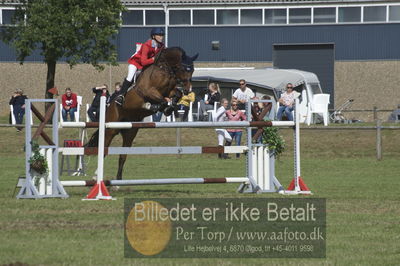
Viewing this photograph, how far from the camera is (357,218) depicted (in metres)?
11.3

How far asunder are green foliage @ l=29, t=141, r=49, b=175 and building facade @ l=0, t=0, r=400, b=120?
38369 mm

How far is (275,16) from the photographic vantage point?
169 ft

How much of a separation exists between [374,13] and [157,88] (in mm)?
37399

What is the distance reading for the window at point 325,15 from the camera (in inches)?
2014

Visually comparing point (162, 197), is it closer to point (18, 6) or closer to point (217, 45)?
point (18, 6)

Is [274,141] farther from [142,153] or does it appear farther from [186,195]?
[142,153]

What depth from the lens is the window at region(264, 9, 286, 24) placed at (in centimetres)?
5159

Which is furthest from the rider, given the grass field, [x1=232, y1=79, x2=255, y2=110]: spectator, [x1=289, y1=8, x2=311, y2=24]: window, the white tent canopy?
[x1=289, y1=8, x2=311, y2=24]: window

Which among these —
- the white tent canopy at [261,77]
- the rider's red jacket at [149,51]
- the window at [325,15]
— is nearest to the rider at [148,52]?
the rider's red jacket at [149,51]

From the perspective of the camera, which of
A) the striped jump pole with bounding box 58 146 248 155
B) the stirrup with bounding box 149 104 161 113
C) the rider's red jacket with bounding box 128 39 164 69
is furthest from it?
the rider's red jacket with bounding box 128 39 164 69

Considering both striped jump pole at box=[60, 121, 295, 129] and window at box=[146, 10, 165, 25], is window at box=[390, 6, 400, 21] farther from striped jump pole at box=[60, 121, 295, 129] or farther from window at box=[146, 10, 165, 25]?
striped jump pole at box=[60, 121, 295, 129]

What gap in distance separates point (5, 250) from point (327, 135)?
2335cm

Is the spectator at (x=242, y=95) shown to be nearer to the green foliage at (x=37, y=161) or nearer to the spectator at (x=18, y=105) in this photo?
the spectator at (x=18, y=105)

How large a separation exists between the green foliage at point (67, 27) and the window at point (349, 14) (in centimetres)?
1418
